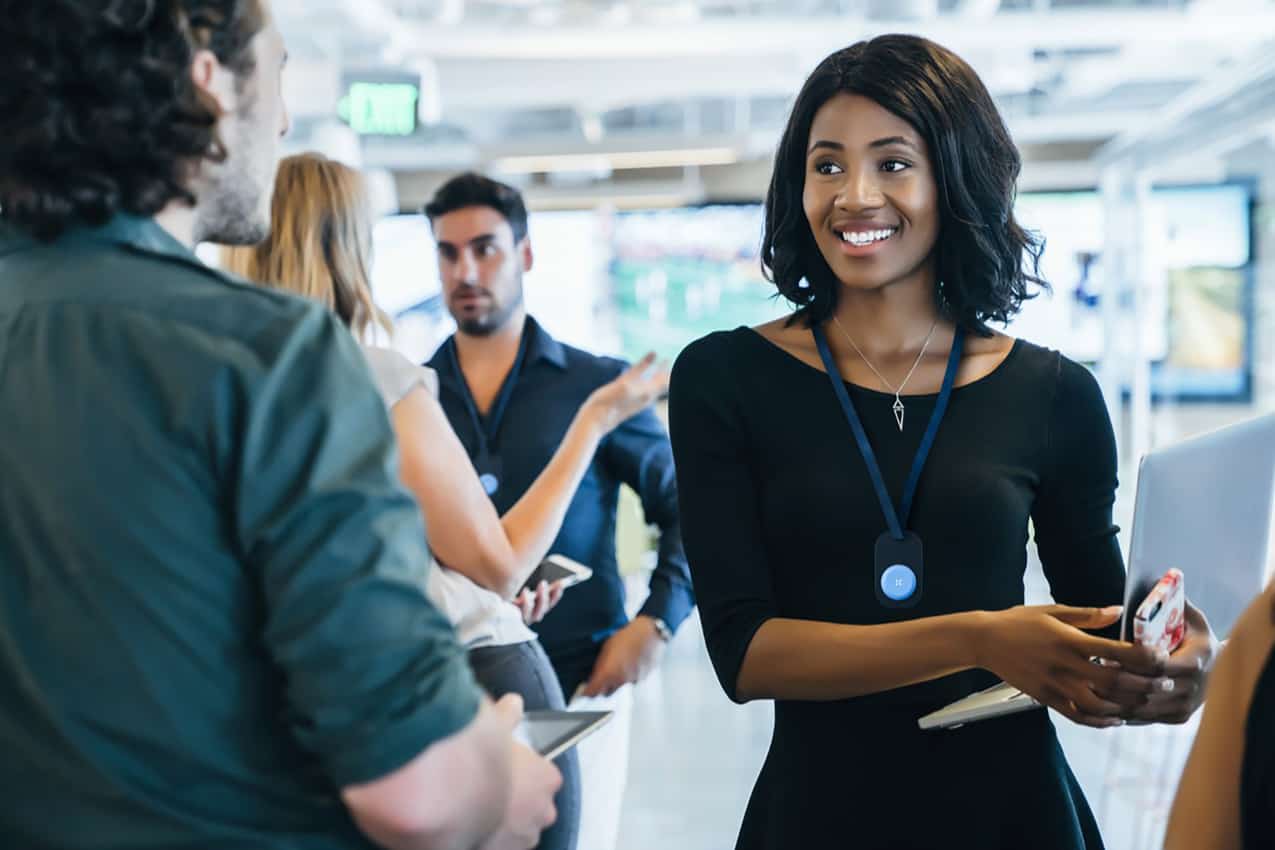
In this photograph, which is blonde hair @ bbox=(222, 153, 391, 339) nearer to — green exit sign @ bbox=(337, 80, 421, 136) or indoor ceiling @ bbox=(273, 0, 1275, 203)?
indoor ceiling @ bbox=(273, 0, 1275, 203)

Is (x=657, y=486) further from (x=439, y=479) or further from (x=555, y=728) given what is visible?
(x=555, y=728)

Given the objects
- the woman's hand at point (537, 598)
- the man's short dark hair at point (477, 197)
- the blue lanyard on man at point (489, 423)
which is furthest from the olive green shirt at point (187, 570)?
the man's short dark hair at point (477, 197)

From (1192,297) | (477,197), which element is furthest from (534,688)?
(1192,297)

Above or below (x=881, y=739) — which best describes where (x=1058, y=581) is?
above

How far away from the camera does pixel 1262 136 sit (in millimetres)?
8836

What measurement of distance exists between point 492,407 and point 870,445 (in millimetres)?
1503

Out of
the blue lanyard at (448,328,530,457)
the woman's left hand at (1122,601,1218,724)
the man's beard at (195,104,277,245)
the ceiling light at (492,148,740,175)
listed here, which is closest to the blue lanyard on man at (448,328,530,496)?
the blue lanyard at (448,328,530,457)

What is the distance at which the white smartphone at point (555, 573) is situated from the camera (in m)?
2.41

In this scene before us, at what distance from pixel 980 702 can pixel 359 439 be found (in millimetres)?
831

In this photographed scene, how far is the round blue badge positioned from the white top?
1.64ft

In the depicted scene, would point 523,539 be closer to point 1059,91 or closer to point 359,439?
point 359,439

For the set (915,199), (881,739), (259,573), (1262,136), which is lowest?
(881,739)

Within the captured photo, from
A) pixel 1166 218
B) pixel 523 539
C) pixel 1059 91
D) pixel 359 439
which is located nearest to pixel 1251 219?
pixel 1166 218

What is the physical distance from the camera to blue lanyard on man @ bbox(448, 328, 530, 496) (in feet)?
9.45
